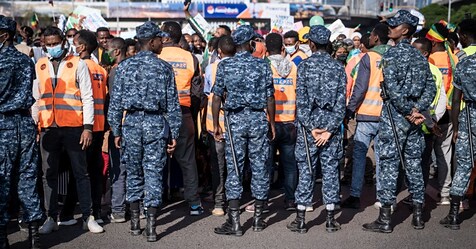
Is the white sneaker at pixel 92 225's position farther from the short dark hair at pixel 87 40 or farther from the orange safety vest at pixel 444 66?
the orange safety vest at pixel 444 66

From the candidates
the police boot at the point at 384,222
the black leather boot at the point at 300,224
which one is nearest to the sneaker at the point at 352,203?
the police boot at the point at 384,222

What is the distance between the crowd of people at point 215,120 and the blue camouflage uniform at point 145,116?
11mm

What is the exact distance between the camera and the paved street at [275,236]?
6516 mm

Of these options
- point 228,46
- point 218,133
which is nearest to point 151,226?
point 218,133

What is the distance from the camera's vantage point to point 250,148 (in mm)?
6938

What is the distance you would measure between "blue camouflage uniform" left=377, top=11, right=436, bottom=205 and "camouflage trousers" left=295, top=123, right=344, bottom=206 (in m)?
0.51

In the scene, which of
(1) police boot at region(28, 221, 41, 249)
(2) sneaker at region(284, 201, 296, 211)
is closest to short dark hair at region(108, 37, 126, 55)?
(1) police boot at region(28, 221, 41, 249)

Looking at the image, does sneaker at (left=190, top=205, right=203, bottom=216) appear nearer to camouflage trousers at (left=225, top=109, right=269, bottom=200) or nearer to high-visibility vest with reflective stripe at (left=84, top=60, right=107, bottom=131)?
camouflage trousers at (left=225, top=109, right=269, bottom=200)

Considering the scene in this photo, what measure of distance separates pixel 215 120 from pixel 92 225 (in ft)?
5.96

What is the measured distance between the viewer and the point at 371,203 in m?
8.45

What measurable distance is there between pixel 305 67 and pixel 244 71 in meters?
0.73

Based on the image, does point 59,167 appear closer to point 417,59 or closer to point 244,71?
point 244,71

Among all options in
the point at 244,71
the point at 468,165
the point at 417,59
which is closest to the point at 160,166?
the point at 244,71

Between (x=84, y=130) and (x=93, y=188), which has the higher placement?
(x=84, y=130)
